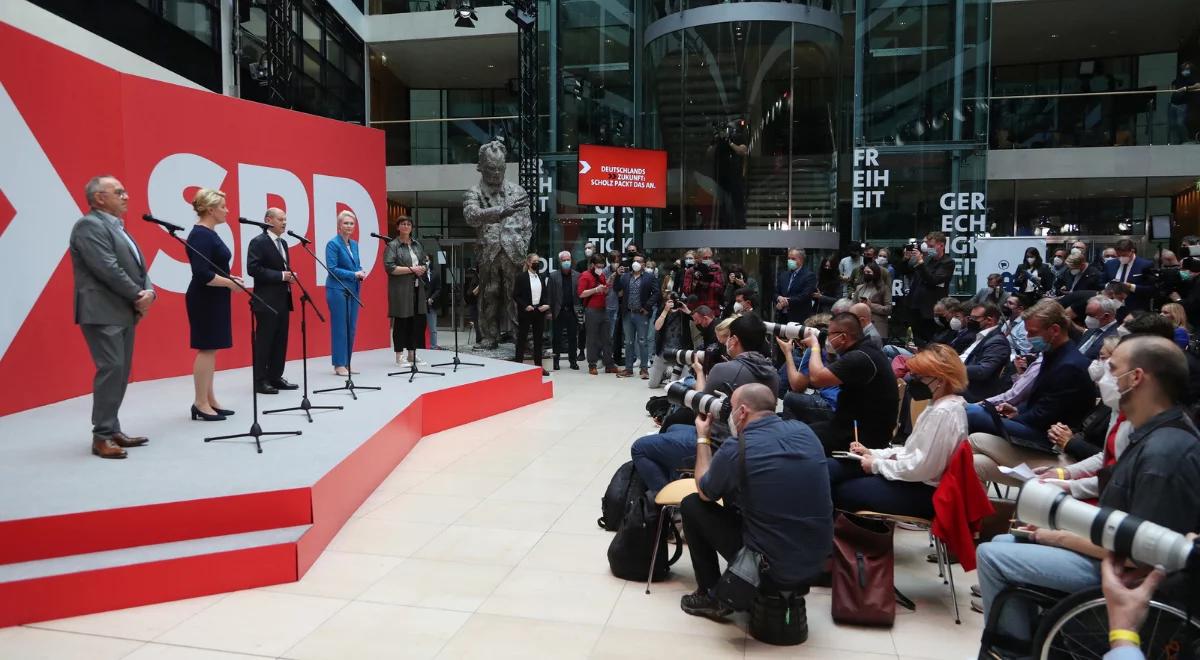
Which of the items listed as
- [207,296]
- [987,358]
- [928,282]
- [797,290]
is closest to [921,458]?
[987,358]

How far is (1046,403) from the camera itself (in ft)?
13.9

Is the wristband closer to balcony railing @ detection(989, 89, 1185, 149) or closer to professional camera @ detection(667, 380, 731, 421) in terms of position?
professional camera @ detection(667, 380, 731, 421)

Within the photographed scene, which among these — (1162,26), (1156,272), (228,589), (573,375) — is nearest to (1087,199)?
(1162,26)

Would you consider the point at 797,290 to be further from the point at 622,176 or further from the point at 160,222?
the point at 160,222

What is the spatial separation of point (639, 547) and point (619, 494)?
1.62 feet

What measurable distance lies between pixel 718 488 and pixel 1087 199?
1521cm

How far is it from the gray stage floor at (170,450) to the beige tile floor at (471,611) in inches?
19.2

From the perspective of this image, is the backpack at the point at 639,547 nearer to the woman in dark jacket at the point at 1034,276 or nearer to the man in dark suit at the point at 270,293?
the man in dark suit at the point at 270,293

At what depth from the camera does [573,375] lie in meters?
10.5

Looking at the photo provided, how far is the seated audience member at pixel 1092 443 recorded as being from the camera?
2.78m

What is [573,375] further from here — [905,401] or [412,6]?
[412,6]

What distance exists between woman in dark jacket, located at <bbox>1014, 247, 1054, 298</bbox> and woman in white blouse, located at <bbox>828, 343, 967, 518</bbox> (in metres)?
6.67

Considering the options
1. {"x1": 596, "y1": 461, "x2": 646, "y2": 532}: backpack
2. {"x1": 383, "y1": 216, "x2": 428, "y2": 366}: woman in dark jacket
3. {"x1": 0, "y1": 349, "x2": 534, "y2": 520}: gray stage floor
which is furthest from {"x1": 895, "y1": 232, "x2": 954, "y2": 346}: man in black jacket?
{"x1": 0, "y1": 349, "x2": 534, "y2": 520}: gray stage floor

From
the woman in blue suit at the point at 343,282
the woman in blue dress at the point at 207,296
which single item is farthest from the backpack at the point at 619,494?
the woman in blue suit at the point at 343,282
